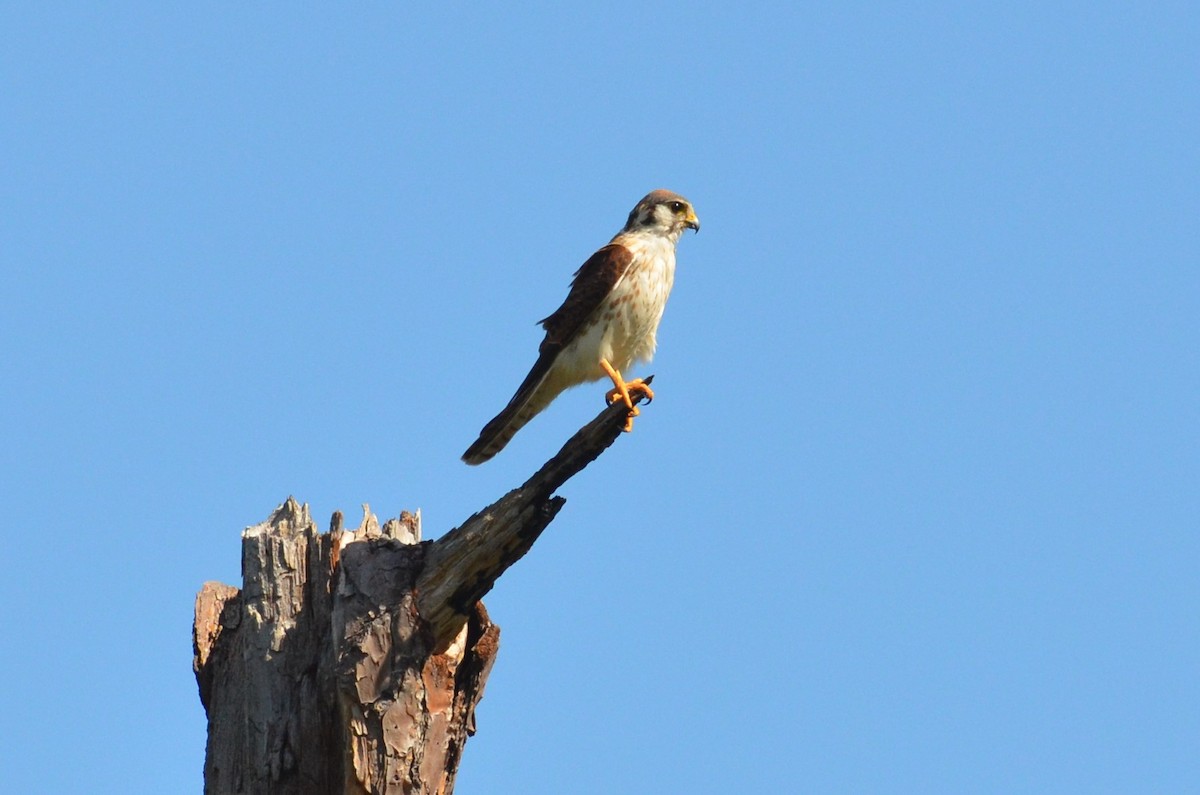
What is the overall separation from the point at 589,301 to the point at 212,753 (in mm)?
2946

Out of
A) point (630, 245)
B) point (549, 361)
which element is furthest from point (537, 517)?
point (630, 245)

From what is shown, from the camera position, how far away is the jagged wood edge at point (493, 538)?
482 cm

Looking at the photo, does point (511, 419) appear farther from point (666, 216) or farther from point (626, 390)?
point (666, 216)

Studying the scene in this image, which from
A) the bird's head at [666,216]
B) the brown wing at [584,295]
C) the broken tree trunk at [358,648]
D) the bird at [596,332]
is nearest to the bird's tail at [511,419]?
the bird at [596,332]

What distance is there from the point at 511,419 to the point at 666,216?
1630 millimetres

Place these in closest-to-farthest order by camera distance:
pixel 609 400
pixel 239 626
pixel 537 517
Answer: pixel 537 517
pixel 239 626
pixel 609 400

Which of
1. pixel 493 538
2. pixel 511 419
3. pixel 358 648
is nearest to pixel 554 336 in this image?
pixel 511 419

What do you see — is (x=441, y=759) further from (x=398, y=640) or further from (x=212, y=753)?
(x=212, y=753)

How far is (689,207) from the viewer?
7.54 metres

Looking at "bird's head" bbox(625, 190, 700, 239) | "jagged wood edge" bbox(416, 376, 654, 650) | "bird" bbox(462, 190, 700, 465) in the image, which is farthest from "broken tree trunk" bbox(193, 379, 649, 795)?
→ "bird's head" bbox(625, 190, 700, 239)

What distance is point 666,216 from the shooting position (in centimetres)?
749

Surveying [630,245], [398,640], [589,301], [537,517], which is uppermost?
[630,245]

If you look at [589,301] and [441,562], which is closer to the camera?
[441,562]

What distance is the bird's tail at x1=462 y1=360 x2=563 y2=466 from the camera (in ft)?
21.7
